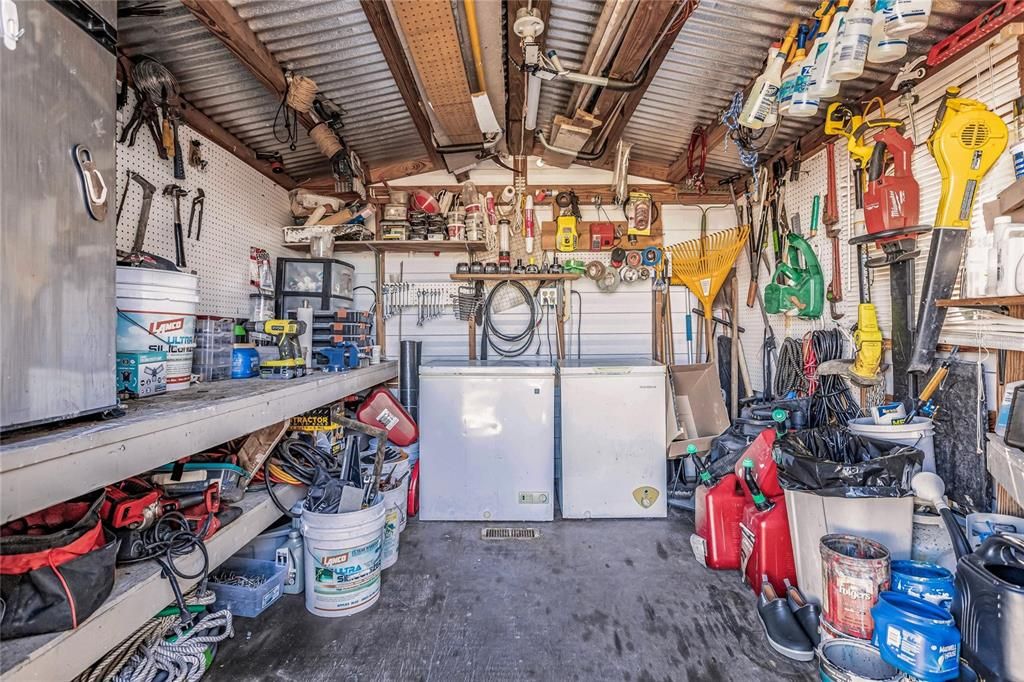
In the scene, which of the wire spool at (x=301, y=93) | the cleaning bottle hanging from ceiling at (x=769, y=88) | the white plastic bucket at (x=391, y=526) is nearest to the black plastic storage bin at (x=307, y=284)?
the wire spool at (x=301, y=93)

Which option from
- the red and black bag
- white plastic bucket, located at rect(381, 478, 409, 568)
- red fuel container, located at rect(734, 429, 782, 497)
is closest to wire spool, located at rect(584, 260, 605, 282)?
red fuel container, located at rect(734, 429, 782, 497)

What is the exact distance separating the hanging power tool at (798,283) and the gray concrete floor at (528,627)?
1767 mm

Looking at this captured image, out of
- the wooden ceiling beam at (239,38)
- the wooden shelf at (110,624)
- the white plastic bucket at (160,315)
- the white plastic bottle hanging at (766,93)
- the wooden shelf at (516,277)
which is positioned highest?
the wooden ceiling beam at (239,38)

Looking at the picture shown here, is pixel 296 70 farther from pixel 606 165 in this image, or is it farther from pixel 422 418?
pixel 606 165

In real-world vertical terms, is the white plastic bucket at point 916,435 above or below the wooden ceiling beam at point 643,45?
below

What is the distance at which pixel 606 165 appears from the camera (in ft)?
12.8

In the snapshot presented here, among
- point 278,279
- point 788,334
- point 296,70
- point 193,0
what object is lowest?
point 788,334

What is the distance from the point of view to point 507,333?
395cm

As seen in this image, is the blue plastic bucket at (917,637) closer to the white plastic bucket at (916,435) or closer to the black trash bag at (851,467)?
the black trash bag at (851,467)

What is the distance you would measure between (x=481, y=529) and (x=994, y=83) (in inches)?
132

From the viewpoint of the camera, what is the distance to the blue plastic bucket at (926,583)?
1.53 metres

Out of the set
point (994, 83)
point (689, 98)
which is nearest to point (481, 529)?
point (689, 98)

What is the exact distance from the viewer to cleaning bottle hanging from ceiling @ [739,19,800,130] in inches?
81.0

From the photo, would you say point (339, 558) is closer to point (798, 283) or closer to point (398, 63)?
point (398, 63)
